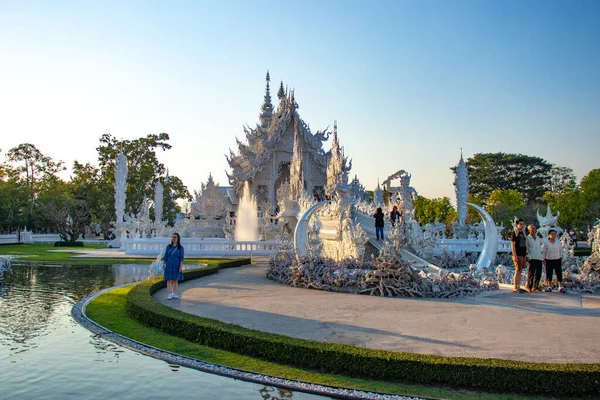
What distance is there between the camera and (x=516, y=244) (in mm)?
11438

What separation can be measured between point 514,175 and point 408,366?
56.0 m

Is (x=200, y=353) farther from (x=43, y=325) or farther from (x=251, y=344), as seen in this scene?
(x=43, y=325)

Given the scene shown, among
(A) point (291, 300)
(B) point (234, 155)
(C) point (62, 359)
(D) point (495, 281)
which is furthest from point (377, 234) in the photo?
(B) point (234, 155)

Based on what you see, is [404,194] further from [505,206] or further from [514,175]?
[514,175]

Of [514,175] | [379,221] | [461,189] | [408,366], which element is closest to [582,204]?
[461,189]

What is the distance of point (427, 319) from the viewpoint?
8.39 m

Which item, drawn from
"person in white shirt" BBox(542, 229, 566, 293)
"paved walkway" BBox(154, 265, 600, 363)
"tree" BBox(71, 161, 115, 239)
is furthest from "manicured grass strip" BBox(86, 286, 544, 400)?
"tree" BBox(71, 161, 115, 239)

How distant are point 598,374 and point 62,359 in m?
6.29

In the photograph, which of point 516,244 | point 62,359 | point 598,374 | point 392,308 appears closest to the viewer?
point 598,374

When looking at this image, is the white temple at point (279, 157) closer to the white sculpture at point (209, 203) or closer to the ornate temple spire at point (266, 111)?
the white sculpture at point (209, 203)

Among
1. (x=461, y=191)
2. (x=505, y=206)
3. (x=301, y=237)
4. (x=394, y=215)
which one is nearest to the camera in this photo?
(x=301, y=237)

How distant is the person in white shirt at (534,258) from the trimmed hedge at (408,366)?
624 cm

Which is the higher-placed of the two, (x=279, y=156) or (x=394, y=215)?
(x=279, y=156)

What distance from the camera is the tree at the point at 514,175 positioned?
5578 cm
